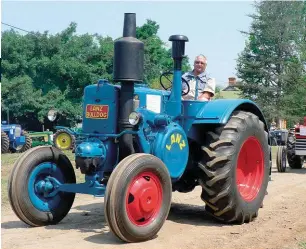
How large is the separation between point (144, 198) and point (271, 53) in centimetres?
4612

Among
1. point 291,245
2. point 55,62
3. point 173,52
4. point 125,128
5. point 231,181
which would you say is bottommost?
point 291,245

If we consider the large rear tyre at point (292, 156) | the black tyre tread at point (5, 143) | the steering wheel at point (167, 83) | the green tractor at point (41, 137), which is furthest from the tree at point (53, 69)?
the steering wheel at point (167, 83)

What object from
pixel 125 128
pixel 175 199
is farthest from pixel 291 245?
pixel 175 199

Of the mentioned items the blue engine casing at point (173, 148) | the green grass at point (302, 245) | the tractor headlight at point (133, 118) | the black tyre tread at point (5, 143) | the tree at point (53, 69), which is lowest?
the green grass at point (302, 245)

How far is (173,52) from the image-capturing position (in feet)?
21.6

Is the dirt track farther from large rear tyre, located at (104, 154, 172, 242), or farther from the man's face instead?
the man's face

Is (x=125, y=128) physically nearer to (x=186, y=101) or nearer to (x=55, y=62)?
(x=186, y=101)

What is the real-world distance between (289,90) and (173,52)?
1666 inches

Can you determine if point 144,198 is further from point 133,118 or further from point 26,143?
point 26,143

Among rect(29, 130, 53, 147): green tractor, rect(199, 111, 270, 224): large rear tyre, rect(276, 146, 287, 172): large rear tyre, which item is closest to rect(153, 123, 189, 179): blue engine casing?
Answer: rect(199, 111, 270, 224): large rear tyre

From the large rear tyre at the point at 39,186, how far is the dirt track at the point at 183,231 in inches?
6.2

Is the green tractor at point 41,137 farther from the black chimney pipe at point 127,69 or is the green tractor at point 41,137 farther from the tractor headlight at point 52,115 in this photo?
the black chimney pipe at point 127,69

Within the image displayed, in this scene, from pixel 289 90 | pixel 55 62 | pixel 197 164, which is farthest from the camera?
pixel 289 90

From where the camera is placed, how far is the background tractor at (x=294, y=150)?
1394 cm
